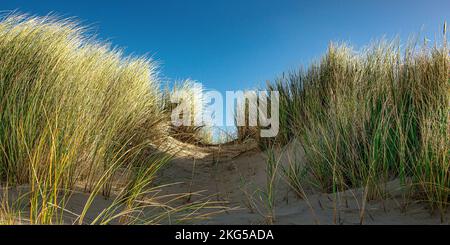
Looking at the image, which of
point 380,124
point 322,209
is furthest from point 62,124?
point 380,124

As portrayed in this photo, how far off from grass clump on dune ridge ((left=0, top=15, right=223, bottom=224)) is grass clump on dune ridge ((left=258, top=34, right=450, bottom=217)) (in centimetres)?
141

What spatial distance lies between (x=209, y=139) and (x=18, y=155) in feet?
17.8

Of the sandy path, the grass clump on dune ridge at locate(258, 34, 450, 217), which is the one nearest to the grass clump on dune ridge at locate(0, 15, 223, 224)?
the sandy path

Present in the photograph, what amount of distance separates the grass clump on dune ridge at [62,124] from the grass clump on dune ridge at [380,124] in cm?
141

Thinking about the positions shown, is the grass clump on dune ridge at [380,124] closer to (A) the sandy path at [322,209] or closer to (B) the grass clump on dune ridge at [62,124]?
(A) the sandy path at [322,209]

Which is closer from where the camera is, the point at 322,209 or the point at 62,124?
the point at 322,209

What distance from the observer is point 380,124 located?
277 centimetres

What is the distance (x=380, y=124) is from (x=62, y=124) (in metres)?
2.38

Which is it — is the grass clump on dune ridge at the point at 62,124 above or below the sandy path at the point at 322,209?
above

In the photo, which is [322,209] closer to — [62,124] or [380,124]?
[380,124]

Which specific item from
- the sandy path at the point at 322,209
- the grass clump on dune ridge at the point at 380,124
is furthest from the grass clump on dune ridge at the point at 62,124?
the grass clump on dune ridge at the point at 380,124

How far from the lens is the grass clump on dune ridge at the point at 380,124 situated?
2.40 m

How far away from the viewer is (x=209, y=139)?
8078 mm

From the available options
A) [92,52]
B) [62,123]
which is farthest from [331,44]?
[62,123]
